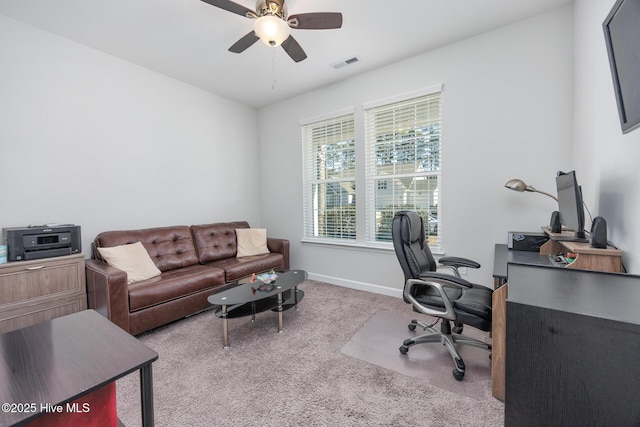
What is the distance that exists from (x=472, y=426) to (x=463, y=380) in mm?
380

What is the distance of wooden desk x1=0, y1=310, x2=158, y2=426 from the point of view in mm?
738

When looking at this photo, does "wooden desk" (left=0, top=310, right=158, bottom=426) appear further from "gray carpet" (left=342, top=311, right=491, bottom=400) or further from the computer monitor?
the computer monitor

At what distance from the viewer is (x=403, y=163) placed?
126 inches

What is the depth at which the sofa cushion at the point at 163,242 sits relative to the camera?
278cm

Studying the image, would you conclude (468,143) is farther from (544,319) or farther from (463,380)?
(544,319)

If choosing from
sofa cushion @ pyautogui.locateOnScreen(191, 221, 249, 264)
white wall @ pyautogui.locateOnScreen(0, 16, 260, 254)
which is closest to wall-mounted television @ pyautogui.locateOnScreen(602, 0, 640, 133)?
sofa cushion @ pyautogui.locateOnScreen(191, 221, 249, 264)

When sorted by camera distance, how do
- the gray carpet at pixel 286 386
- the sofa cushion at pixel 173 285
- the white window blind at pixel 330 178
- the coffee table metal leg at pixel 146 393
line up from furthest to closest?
the white window blind at pixel 330 178
the sofa cushion at pixel 173 285
the gray carpet at pixel 286 386
the coffee table metal leg at pixel 146 393

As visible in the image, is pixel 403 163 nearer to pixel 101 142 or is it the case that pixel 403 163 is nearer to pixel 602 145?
pixel 602 145

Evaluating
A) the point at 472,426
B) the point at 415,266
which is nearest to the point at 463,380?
the point at 472,426

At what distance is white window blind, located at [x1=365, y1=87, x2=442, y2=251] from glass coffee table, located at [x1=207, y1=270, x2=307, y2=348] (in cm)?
138

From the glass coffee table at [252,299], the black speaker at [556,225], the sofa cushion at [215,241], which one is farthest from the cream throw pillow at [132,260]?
the black speaker at [556,225]

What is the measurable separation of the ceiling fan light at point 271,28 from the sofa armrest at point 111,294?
2.31 meters

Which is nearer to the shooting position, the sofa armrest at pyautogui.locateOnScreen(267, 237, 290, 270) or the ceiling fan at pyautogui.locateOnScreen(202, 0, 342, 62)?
the ceiling fan at pyautogui.locateOnScreen(202, 0, 342, 62)

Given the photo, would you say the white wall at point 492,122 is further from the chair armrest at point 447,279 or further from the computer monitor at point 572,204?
the chair armrest at point 447,279
